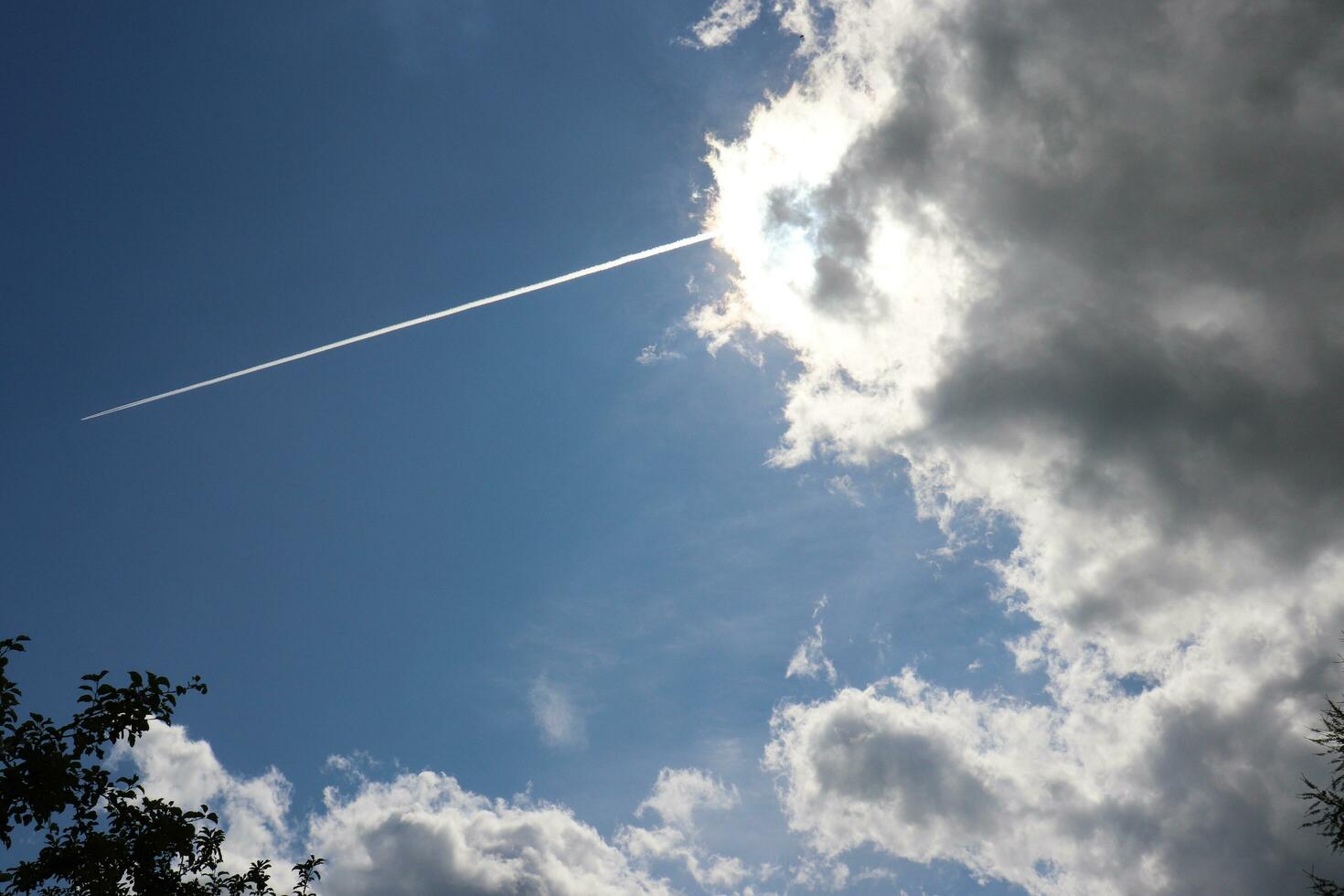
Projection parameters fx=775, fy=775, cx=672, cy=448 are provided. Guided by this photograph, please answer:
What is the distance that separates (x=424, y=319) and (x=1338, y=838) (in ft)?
261

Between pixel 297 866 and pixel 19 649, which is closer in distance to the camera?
pixel 19 649

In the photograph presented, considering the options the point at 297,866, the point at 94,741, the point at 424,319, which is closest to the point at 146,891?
the point at 94,741

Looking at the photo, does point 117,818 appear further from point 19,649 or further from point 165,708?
point 19,649

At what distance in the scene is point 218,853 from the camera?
15.6 metres

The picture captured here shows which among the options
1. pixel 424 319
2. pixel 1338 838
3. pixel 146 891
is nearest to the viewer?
pixel 146 891

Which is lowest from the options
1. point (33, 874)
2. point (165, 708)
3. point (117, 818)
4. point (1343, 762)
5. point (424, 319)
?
point (33, 874)

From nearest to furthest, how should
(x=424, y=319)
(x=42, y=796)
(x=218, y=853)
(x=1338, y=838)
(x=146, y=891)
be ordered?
(x=42, y=796) → (x=146, y=891) → (x=218, y=853) → (x=1338, y=838) → (x=424, y=319)

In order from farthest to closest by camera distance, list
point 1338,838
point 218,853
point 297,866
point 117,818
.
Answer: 1. point 1338,838
2. point 297,866
3. point 218,853
4. point 117,818

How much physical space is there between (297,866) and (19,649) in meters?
12.7

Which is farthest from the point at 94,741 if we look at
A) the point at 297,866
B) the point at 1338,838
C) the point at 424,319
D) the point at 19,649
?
the point at 424,319

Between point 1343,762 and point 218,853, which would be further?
point 1343,762

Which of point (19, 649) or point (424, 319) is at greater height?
point (424, 319)

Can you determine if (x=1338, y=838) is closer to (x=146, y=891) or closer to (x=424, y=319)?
(x=146, y=891)

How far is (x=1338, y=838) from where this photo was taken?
108 feet
